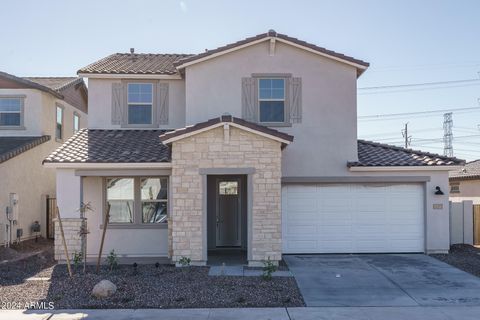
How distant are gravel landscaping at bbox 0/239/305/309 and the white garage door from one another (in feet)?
13.1

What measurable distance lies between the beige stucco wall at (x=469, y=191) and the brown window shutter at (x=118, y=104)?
18.6 m

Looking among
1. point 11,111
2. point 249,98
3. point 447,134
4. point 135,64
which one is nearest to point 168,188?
point 249,98

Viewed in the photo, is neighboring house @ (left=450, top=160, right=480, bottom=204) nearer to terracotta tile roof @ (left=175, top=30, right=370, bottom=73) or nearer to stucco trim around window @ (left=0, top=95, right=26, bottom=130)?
terracotta tile roof @ (left=175, top=30, right=370, bottom=73)

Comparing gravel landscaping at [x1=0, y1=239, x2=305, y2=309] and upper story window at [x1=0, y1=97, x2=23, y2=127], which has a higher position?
upper story window at [x1=0, y1=97, x2=23, y2=127]

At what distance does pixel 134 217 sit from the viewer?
48.4ft

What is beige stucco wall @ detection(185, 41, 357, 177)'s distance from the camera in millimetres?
15672

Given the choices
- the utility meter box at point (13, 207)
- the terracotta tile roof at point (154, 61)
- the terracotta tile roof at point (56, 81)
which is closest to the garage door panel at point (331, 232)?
the terracotta tile roof at point (154, 61)

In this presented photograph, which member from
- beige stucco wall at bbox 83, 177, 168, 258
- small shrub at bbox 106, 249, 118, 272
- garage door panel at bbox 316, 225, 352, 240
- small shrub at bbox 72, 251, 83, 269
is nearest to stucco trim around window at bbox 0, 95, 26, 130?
beige stucco wall at bbox 83, 177, 168, 258

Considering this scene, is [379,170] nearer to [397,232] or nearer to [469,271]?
[397,232]

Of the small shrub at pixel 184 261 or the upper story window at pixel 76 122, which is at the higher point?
the upper story window at pixel 76 122

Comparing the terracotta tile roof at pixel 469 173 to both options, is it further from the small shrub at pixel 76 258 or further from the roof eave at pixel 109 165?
the small shrub at pixel 76 258

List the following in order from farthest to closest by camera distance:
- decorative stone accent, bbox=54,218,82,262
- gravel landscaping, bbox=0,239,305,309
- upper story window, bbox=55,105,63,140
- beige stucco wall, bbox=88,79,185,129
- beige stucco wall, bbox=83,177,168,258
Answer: upper story window, bbox=55,105,63,140 < beige stucco wall, bbox=88,79,185,129 < beige stucco wall, bbox=83,177,168,258 < decorative stone accent, bbox=54,218,82,262 < gravel landscaping, bbox=0,239,305,309

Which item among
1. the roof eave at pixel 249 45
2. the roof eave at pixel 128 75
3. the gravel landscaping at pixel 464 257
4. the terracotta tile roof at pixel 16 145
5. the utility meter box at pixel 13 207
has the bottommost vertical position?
the gravel landscaping at pixel 464 257

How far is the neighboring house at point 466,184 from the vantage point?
Answer: 25.8m
